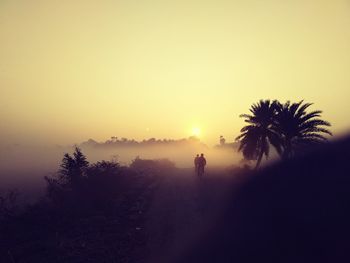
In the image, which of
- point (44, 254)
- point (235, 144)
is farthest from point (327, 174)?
point (235, 144)

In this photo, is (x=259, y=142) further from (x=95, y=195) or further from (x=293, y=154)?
Answer: (x=95, y=195)

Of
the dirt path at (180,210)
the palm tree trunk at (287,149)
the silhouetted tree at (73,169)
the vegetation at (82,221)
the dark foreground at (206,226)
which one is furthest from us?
the palm tree trunk at (287,149)

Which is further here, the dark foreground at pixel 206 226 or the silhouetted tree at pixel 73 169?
the silhouetted tree at pixel 73 169

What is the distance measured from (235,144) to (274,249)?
98372 millimetres

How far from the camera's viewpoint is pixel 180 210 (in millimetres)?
17984

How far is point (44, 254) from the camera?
12883 mm

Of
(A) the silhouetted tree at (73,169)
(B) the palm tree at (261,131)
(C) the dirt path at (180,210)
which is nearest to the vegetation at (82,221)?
(A) the silhouetted tree at (73,169)

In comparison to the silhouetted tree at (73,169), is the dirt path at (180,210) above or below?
below

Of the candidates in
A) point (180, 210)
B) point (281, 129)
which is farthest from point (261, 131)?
point (180, 210)

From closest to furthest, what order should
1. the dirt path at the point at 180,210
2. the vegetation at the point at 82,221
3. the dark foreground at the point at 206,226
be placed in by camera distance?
the dark foreground at the point at 206,226 → the vegetation at the point at 82,221 → the dirt path at the point at 180,210

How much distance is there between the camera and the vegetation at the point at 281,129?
2948 cm

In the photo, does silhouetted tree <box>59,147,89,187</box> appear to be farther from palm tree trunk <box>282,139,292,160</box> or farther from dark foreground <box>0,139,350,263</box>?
palm tree trunk <box>282,139,292,160</box>

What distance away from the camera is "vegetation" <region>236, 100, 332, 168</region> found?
29484mm

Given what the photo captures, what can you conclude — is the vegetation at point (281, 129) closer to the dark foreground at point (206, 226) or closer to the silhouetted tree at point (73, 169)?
the dark foreground at point (206, 226)
